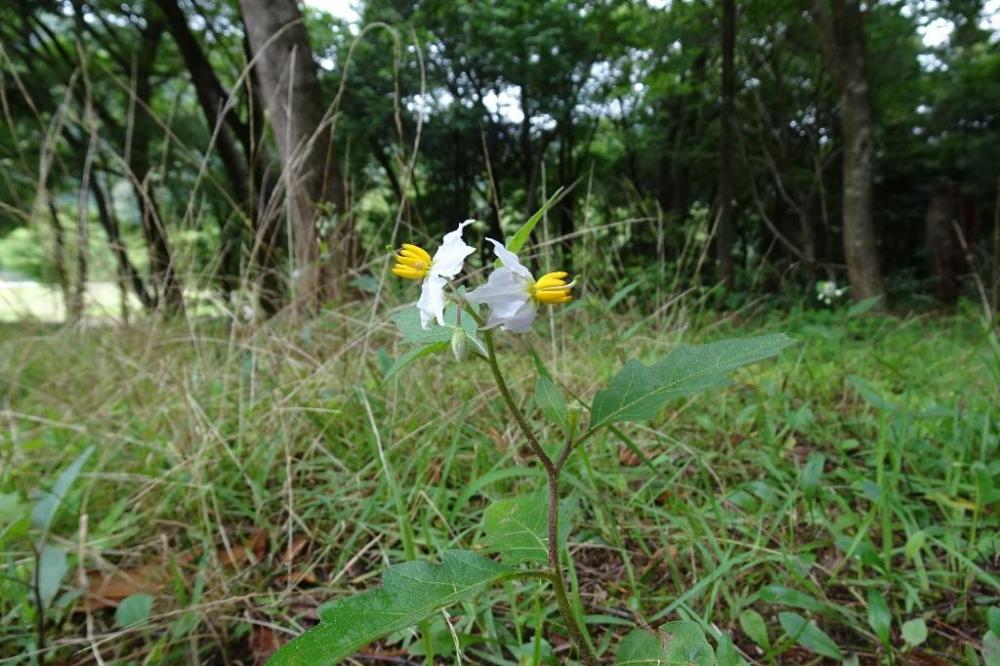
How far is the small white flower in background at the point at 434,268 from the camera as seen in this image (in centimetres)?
46

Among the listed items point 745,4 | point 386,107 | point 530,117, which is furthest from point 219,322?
point 530,117

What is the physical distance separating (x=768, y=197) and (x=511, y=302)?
1062cm

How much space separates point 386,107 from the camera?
6.55m

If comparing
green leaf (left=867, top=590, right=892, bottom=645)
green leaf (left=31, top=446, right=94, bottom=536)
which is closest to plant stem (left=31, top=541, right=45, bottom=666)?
green leaf (left=31, top=446, right=94, bottom=536)

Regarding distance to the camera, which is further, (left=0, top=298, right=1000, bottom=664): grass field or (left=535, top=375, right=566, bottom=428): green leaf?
(left=0, top=298, right=1000, bottom=664): grass field

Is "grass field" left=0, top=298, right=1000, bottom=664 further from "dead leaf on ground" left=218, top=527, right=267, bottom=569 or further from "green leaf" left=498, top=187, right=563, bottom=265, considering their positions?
"green leaf" left=498, top=187, right=563, bottom=265

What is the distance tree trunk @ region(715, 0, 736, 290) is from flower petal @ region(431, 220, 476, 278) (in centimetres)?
457

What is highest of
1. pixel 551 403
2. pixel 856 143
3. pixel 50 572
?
pixel 856 143

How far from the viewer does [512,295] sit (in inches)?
18.3

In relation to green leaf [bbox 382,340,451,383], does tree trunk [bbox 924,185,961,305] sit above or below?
below

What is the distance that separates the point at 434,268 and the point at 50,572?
0.79 metres

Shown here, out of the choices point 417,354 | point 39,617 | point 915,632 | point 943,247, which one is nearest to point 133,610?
point 39,617

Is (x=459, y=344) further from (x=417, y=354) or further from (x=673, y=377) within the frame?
(x=673, y=377)

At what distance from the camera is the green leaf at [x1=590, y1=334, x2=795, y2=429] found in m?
0.45
